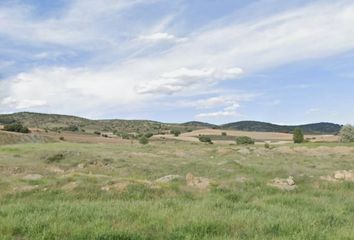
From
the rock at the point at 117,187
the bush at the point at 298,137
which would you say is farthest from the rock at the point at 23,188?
the bush at the point at 298,137

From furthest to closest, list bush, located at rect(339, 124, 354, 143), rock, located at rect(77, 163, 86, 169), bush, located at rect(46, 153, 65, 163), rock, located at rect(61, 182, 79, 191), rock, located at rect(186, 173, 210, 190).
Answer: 1. bush, located at rect(339, 124, 354, 143)
2. bush, located at rect(46, 153, 65, 163)
3. rock, located at rect(77, 163, 86, 169)
4. rock, located at rect(186, 173, 210, 190)
5. rock, located at rect(61, 182, 79, 191)

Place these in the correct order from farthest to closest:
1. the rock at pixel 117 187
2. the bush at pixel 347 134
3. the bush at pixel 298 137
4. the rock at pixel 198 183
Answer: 1. the bush at pixel 298 137
2. the bush at pixel 347 134
3. the rock at pixel 198 183
4. the rock at pixel 117 187

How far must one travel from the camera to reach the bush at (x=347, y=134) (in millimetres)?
97525

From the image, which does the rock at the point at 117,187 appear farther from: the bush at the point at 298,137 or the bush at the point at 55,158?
the bush at the point at 298,137

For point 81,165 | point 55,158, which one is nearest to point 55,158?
point 55,158

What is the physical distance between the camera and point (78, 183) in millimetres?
19234

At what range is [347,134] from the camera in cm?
9900

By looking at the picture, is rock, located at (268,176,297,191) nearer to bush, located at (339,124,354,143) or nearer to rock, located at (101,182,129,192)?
rock, located at (101,182,129,192)

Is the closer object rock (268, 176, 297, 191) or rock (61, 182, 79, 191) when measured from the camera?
rock (61, 182, 79, 191)

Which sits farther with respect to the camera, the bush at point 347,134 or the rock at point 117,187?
the bush at point 347,134

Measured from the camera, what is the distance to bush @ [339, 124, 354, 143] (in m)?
97.5

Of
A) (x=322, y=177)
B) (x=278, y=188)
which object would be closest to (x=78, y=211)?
(x=278, y=188)

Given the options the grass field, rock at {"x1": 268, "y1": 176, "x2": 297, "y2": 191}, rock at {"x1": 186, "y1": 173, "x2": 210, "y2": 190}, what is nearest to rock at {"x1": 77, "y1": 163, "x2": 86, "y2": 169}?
the grass field

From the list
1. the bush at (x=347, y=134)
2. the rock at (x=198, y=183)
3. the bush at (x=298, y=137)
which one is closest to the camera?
the rock at (x=198, y=183)
